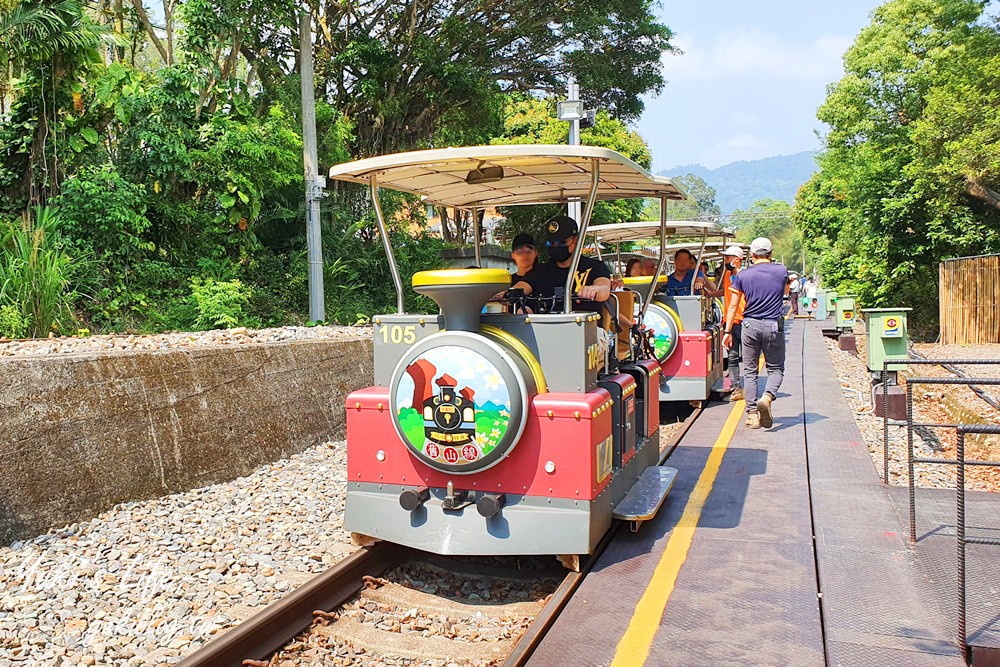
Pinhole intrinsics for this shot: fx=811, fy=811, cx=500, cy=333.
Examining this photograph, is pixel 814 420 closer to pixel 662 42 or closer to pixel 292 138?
pixel 292 138

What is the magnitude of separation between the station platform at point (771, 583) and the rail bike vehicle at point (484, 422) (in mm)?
377

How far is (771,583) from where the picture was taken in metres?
4.37

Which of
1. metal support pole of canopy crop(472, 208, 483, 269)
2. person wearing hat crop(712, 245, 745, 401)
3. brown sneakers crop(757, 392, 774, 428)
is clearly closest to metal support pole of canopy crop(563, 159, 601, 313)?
metal support pole of canopy crop(472, 208, 483, 269)

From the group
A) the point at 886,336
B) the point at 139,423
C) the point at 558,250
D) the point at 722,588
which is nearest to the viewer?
the point at 722,588

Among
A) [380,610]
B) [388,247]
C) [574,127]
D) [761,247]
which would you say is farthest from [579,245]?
[574,127]

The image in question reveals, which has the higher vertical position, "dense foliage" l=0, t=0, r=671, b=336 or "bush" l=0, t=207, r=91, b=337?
"dense foliage" l=0, t=0, r=671, b=336

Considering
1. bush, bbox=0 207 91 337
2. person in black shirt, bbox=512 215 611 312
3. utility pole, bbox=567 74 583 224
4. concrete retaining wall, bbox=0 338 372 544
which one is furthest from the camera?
utility pole, bbox=567 74 583 224

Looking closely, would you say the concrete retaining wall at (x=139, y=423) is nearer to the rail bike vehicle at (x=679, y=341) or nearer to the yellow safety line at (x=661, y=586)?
the yellow safety line at (x=661, y=586)

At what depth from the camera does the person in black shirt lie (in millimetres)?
5605

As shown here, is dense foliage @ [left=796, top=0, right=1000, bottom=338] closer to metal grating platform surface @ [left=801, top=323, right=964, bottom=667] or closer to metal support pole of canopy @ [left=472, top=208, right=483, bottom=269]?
metal grating platform surface @ [left=801, top=323, right=964, bottom=667]

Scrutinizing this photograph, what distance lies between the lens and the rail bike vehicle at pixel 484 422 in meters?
4.48

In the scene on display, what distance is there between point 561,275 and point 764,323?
3.54m

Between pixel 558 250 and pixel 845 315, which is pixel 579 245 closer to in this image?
pixel 558 250

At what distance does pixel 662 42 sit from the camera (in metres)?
24.5
